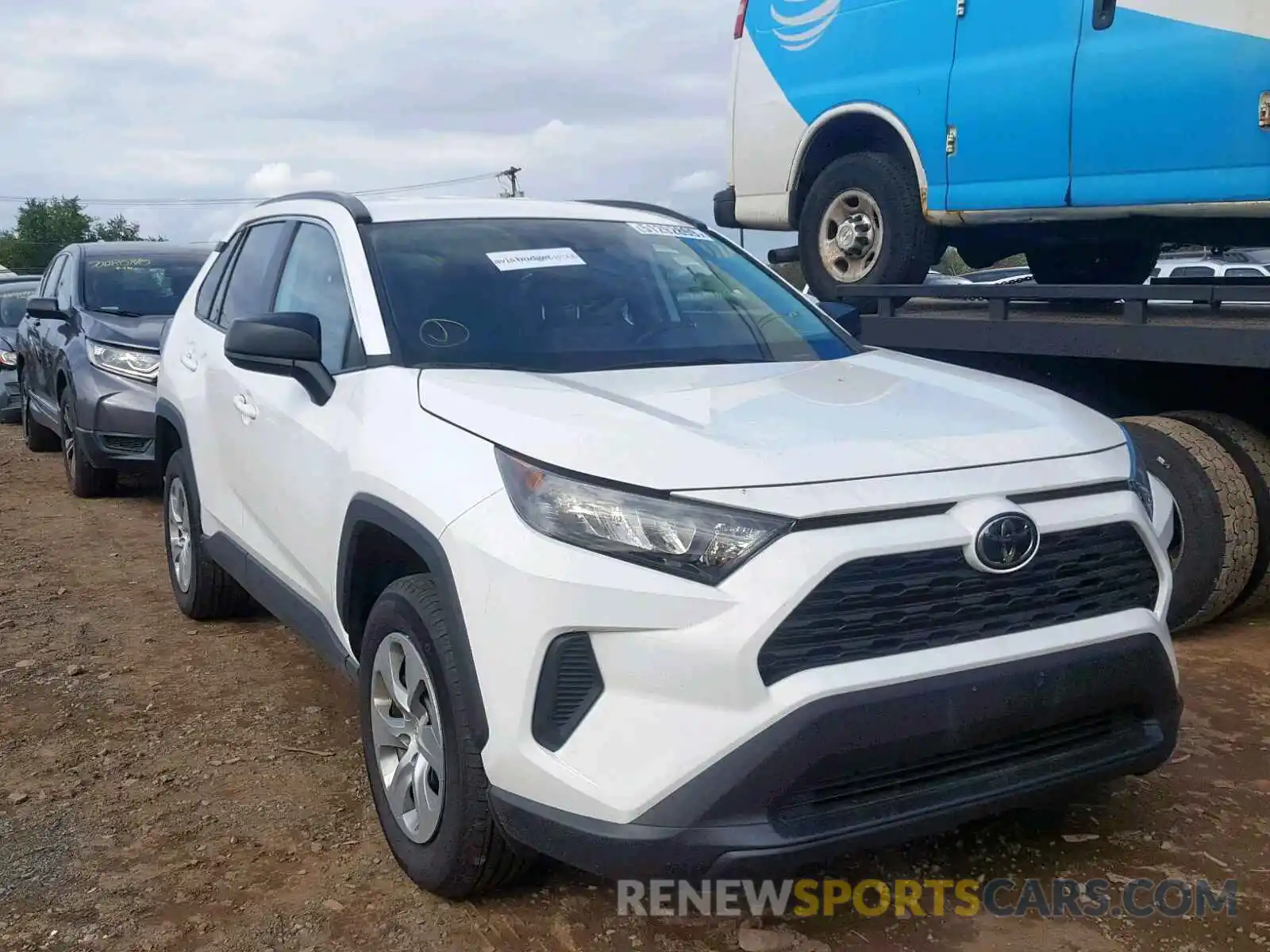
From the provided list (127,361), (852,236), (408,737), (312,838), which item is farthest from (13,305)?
(408,737)

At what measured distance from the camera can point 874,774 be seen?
2.36 metres

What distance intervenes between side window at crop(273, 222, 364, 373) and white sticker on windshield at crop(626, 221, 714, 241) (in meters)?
1.01

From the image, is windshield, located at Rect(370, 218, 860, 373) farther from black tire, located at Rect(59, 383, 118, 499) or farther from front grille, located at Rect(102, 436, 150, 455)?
black tire, located at Rect(59, 383, 118, 499)

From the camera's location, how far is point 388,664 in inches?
114

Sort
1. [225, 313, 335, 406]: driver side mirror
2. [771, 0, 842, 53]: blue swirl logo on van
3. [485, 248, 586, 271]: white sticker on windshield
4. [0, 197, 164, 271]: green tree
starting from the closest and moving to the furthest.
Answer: [225, 313, 335, 406]: driver side mirror → [485, 248, 586, 271]: white sticker on windshield → [771, 0, 842, 53]: blue swirl logo on van → [0, 197, 164, 271]: green tree

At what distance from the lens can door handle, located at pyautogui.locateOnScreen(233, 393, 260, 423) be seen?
3.84m

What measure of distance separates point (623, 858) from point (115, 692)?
2.82 m

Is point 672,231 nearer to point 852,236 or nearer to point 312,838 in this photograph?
point 852,236

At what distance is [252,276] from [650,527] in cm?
270

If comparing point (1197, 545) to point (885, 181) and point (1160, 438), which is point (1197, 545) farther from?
point (885, 181)

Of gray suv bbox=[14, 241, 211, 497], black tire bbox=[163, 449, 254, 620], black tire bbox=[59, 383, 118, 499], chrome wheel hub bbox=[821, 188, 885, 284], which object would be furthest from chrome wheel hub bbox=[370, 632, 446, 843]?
black tire bbox=[59, 383, 118, 499]

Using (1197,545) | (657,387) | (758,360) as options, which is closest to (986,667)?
(657,387)

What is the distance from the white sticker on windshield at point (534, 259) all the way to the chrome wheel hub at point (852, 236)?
2.56 m

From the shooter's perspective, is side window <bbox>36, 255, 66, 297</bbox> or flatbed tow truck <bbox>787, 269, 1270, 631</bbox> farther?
side window <bbox>36, 255, 66, 297</bbox>
